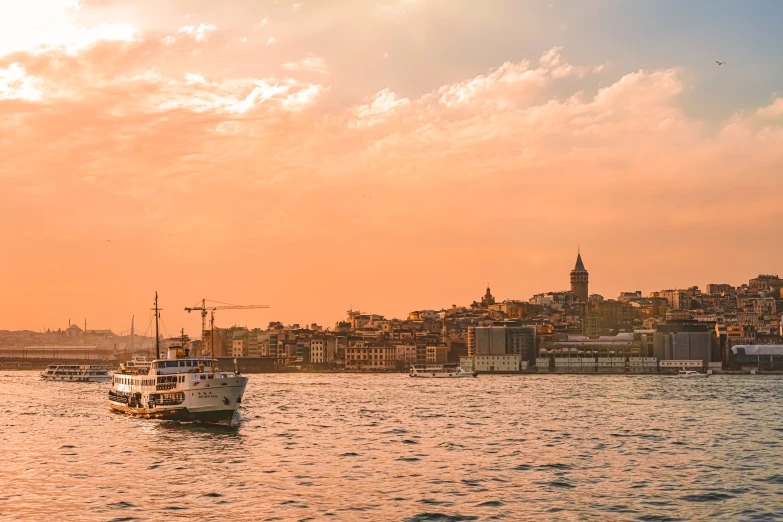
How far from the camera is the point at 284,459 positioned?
41.3 meters

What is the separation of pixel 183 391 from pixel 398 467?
23.9m

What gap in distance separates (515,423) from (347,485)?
27872mm

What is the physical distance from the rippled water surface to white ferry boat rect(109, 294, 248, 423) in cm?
148

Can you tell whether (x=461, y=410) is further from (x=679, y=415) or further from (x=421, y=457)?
(x=421, y=457)

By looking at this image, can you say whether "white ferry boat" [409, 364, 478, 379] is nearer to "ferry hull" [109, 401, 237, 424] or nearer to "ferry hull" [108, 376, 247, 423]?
"ferry hull" [109, 401, 237, 424]

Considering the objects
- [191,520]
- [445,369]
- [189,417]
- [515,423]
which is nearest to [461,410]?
[515,423]

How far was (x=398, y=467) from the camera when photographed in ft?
126

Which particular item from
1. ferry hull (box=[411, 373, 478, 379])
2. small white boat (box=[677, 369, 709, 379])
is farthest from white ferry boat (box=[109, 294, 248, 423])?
small white boat (box=[677, 369, 709, 379])

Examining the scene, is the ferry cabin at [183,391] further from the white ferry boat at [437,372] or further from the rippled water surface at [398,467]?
the white ferry boat at [437,372]

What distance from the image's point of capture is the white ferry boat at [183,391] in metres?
57.2

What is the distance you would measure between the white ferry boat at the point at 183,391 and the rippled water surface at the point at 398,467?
4.87 feet

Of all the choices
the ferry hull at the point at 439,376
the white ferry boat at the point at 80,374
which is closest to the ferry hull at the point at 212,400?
the white ferry boat at the point at 80,374

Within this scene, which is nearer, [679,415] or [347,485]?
[347,485]

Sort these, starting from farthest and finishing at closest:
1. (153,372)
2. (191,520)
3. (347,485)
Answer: (153,372) → (347,485) → (191,520)
